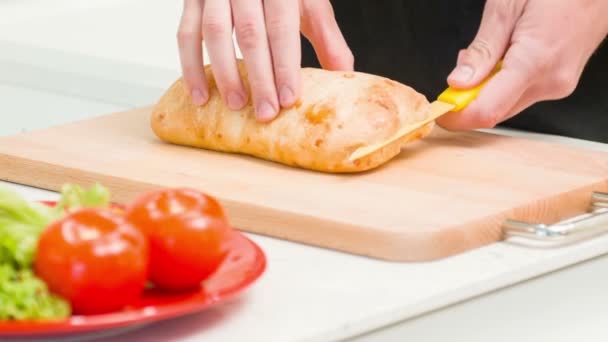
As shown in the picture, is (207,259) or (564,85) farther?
(564,85)

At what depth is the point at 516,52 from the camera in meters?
1.61

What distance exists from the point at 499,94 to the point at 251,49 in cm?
34

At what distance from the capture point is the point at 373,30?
2.13 m

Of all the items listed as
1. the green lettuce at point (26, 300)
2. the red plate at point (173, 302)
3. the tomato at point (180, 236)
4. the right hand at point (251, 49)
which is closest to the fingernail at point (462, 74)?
the right hand at point (251, 49)

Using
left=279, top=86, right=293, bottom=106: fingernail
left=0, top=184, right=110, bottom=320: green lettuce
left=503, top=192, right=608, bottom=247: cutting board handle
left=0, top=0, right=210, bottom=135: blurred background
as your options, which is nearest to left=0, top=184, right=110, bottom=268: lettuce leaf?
left=0, top=184, right=110, bottom=320: green lettuce

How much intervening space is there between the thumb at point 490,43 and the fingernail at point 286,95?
0.23 m

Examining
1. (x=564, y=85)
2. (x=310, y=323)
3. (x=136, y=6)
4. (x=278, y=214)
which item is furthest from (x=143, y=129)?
(x=136, y=6)

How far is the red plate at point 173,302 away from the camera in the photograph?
2.94ft

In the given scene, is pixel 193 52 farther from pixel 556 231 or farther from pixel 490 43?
pixel 556 231

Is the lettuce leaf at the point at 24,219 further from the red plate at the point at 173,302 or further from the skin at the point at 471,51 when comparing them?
the skin at the point at 471,51

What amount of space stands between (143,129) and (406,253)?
2.08 feet

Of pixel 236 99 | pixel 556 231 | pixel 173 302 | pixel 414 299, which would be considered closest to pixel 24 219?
pixel 173 302

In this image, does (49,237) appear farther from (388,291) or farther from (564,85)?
(564,85)

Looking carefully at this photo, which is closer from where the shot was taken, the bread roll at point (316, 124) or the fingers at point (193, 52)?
the bread roll at point (316, 124)
